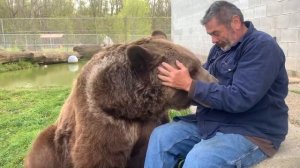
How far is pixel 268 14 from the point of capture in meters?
8.70

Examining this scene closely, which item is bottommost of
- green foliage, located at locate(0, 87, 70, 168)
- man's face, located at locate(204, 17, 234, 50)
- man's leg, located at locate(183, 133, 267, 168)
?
green foliage, located at locate(0, 87, 70, 168)

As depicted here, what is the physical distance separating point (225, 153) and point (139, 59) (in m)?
0.96

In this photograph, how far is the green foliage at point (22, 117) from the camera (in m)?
5.73

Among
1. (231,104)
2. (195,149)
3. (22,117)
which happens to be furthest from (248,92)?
(22,117)

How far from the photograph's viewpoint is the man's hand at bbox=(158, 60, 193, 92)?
3.03m

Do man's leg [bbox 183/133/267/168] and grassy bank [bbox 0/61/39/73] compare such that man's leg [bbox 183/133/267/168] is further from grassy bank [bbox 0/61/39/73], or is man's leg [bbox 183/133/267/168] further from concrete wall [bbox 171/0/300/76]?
grassy bank [bbox 0/61/39/73]

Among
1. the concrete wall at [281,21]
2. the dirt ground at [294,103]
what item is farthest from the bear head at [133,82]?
the concrete wall at [281,21]

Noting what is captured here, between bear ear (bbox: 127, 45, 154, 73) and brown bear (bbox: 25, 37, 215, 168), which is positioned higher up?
bear ear (bbox: 127, 45, 154, 73)

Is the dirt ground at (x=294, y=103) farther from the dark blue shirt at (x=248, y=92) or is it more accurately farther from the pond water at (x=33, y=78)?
the pond water at (x=33, y=78)

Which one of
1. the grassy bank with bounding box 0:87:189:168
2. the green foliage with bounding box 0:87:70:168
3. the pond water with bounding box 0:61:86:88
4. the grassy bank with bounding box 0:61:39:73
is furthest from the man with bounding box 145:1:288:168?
the grassy bank with bounding box 0:61:39:73

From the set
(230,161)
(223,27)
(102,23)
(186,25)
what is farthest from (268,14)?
(102,23)

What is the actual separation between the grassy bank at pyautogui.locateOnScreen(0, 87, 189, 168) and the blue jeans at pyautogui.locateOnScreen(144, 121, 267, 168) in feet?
6.90

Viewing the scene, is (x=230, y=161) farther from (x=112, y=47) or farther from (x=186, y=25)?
(x=186, y=25)

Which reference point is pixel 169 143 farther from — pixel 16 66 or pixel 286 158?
pixel 16 66
